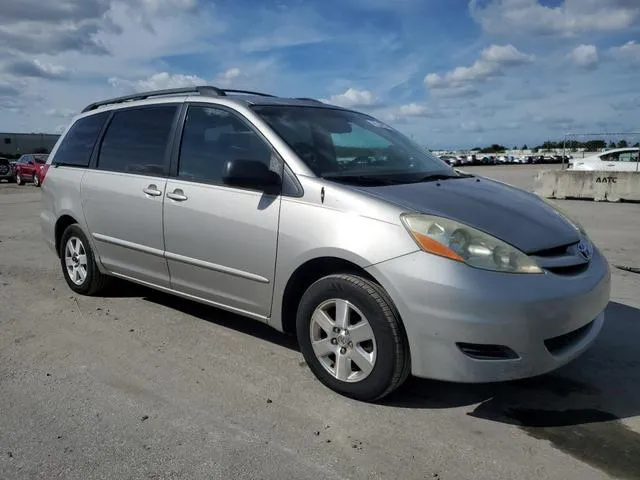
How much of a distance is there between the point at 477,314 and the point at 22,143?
8465 cm

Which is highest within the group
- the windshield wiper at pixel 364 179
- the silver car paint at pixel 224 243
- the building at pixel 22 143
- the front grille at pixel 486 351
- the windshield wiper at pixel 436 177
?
the windshield wiper at pixel 436 177

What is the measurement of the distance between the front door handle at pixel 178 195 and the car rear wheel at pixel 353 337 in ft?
4.26

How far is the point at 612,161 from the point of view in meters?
22.1

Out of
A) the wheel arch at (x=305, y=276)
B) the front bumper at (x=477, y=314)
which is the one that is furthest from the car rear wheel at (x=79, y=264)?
the front bumper at (x=477, y=314)

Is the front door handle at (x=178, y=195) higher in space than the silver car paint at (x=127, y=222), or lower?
Answer: higher

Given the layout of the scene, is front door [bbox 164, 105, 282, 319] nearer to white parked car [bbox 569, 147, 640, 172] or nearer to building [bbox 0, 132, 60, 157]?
white parked car [bbox 569, 147, 640, 172]

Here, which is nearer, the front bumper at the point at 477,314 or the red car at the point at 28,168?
the front bumper at the point at 477,314

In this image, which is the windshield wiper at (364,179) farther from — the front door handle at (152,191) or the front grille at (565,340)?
the front door handle at (152,191)

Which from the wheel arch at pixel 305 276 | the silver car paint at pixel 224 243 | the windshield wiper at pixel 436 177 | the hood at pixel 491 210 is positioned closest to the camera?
the hood at pixel 491 210

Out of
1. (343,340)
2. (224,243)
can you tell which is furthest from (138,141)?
(343,340)

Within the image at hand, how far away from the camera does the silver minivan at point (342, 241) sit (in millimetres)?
3014

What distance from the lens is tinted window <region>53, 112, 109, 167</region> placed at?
213 inches

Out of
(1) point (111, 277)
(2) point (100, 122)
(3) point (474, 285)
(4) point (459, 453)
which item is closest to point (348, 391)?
(4) point (459, 453)

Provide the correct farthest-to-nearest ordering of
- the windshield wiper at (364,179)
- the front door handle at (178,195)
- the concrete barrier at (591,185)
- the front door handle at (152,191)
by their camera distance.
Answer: the concrete barrier at (591,185) < the front door handle at (152,191) < the front door handle at (178,195) < the windshield wiper at (364,179)
